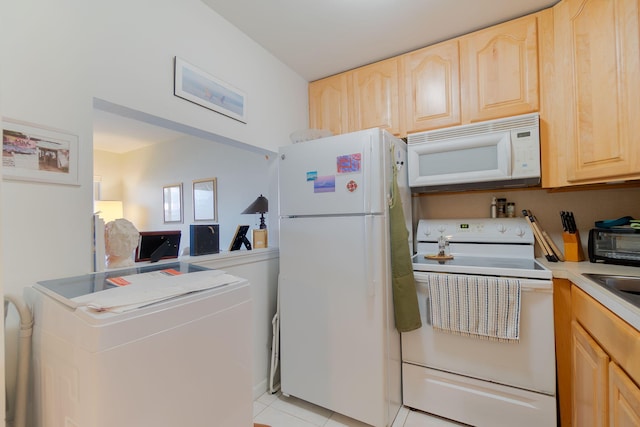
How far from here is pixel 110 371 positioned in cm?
66

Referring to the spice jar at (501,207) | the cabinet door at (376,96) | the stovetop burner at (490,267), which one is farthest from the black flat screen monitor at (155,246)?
the spice jar at (501,207)

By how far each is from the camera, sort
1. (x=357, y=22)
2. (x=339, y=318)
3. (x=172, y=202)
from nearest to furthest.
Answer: (x=339, y=318)
(x=357, y=22)
(x=172, y=202)

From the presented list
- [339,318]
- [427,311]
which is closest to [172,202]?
[339,318]

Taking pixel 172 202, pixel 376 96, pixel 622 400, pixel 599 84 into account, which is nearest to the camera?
pixel 622 400

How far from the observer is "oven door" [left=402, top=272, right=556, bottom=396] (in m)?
1.42

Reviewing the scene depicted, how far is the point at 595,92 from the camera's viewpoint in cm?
146

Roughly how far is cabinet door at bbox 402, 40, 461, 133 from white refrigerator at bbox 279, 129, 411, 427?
32 centimetres

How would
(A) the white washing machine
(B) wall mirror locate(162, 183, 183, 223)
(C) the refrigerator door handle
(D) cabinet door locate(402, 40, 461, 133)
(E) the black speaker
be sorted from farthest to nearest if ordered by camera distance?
(B) wall mirror locate(162, 183, 183, 223)
(D) cabinet door locate(402, 40, 461, 133)
(E) the black speaker
(C) the refrigerator door handle
(A) the white washing machine

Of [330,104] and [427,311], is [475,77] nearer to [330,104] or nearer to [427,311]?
[330,104]

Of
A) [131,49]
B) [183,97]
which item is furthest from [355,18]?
[131,49]

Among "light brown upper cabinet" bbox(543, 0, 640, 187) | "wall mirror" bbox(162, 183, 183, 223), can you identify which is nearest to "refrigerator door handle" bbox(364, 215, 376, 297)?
"light brown upper cabinet" bbox(543, 0, 640, 187)

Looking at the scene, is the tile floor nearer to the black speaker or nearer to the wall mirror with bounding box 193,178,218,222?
the black speaker

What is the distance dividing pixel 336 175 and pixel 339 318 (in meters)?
0.85

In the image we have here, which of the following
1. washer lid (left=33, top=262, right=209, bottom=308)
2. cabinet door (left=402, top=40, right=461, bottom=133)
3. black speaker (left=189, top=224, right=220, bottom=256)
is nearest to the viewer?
washer lid (left=33, top=262, right=209, bottom=308)
